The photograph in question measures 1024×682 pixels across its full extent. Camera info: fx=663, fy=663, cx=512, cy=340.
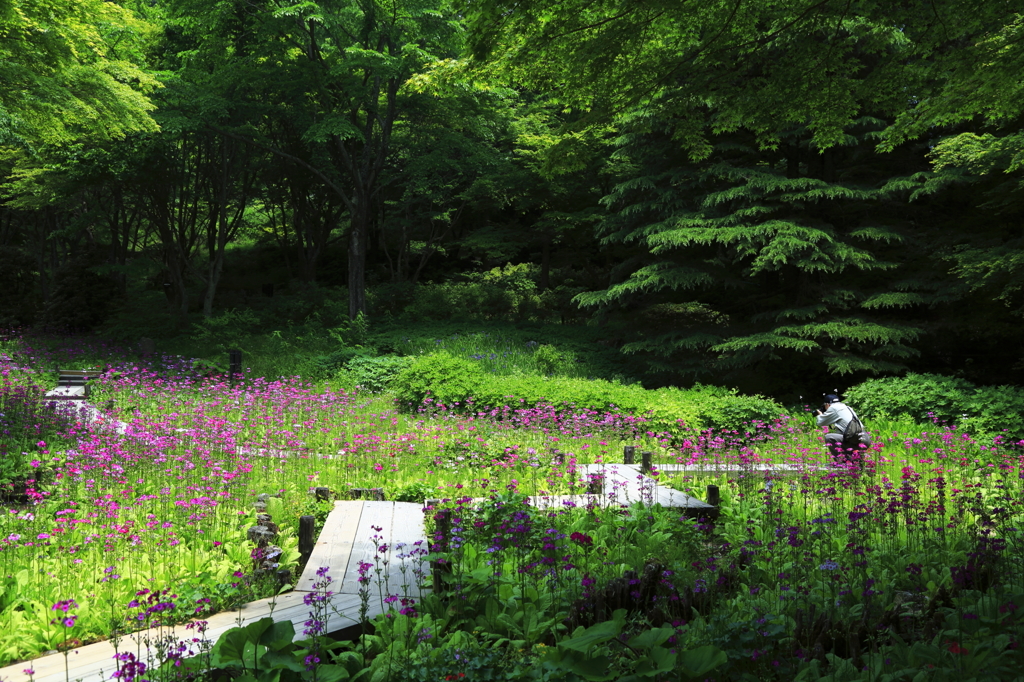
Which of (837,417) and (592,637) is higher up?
(837,417)

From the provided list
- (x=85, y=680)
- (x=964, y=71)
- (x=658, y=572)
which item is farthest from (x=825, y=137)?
(x=85, y=680)

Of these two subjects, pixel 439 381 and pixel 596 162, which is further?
pixel 596 162

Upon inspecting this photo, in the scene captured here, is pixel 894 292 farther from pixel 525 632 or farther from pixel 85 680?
pixel 85 680

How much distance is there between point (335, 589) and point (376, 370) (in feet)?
36.1

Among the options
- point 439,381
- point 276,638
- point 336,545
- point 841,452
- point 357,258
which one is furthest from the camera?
point 357,258

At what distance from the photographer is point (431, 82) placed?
8.17 meters

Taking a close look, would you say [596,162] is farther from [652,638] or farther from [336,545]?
[652,638]

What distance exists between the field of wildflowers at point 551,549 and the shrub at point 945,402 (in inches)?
42.4

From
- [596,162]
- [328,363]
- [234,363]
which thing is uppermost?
[596,162]

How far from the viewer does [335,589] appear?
15.8 feet

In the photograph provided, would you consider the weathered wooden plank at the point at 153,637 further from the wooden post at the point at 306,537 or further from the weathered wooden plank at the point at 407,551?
the wooden post at the point at 306,537

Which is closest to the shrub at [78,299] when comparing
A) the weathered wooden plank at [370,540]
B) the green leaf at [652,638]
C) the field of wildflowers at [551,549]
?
the field of wildflowers at [551,549]

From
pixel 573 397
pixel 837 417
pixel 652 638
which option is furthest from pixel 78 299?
pixel 652 638

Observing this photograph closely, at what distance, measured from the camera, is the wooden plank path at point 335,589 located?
12.3 feet
